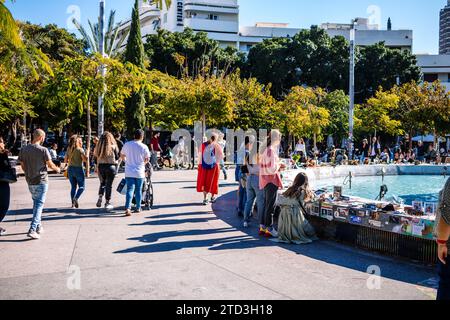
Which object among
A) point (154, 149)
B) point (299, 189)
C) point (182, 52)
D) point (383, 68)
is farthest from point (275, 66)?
point (299, 189)

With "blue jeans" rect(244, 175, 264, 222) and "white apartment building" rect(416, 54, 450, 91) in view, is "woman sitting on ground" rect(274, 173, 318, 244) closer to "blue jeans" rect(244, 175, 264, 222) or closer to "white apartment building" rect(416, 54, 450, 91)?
"blue jeans" rect(244, 175, 264, 222)

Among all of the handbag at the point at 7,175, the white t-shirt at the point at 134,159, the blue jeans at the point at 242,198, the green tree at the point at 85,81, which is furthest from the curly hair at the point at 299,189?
the green tree at the point at 85,81

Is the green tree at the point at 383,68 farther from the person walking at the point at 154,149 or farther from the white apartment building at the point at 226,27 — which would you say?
the person walking at the point at 154,149

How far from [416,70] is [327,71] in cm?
932

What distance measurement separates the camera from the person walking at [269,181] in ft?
25.3

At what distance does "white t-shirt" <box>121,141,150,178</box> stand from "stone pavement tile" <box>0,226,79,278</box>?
1.73m

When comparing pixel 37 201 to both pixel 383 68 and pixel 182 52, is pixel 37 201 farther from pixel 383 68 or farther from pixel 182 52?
pixel 383 68

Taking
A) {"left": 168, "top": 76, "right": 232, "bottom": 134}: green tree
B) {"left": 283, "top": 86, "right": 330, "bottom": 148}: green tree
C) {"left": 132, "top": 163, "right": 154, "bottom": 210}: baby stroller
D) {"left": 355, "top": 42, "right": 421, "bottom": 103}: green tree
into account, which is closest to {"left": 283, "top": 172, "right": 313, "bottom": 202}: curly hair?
{"left": 132, "top": 163, "right": 154, "bottom": 210}: baby stroller

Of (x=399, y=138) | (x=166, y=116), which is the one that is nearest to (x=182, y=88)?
(x=166, y=116)

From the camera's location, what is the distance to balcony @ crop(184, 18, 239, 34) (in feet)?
195

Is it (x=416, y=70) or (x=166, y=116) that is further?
(x=416, y=70)

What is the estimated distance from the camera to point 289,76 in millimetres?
44031

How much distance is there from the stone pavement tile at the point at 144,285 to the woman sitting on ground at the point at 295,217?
202 centimetres
